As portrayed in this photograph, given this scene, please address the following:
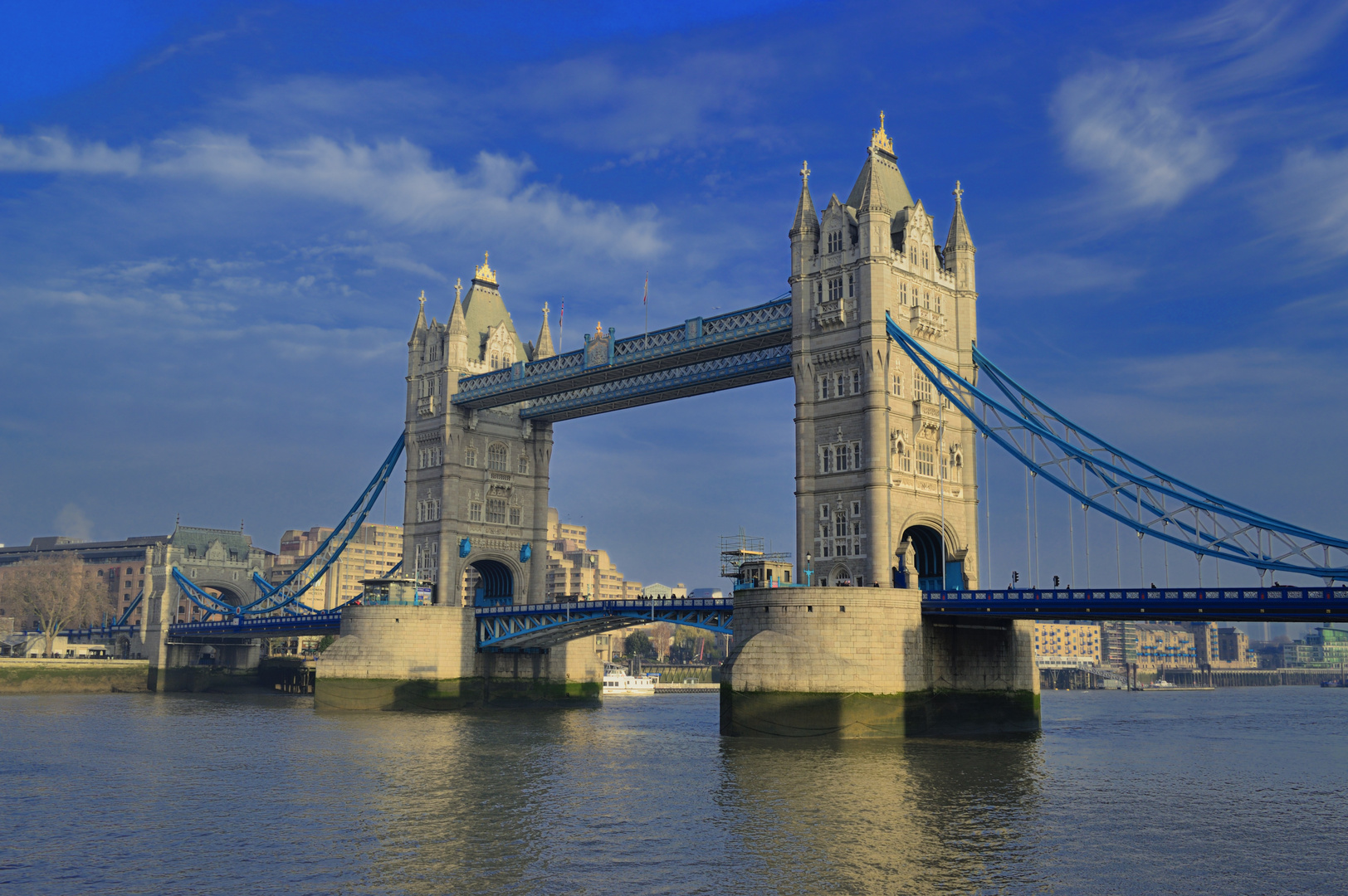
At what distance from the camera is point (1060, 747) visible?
5747 cm

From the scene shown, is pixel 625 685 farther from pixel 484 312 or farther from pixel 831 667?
pixel 831 667

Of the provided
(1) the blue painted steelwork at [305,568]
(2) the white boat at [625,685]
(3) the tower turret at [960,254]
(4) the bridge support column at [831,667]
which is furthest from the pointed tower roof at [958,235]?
(2) the white boat at [625,685]

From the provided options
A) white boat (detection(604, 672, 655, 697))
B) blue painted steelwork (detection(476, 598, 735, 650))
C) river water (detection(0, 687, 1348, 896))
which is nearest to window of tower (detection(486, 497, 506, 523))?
blue painted steelwork (detection(476, 598, 735, 650))

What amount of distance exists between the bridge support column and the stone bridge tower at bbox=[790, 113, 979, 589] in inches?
220

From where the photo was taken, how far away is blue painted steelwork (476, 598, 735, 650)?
6738 cm

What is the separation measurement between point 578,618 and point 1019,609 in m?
33.3

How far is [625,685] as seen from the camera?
13425 centimetres

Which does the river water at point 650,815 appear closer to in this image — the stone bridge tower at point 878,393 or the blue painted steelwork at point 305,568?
the stone bridge tower at point 878,393

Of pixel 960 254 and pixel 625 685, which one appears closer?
pixel 960 254

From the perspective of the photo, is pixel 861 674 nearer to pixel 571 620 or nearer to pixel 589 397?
pixel 571 620

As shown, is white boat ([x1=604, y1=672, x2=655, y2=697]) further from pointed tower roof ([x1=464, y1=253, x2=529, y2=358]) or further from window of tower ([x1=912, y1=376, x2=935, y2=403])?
window of tower ([x1=912, y1=376, x2=935, y2=403])

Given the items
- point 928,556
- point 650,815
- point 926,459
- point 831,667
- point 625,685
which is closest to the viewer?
point 650,815

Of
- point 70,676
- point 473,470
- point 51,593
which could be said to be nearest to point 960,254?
point 473,470

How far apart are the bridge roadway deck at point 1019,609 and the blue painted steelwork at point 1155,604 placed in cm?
4
